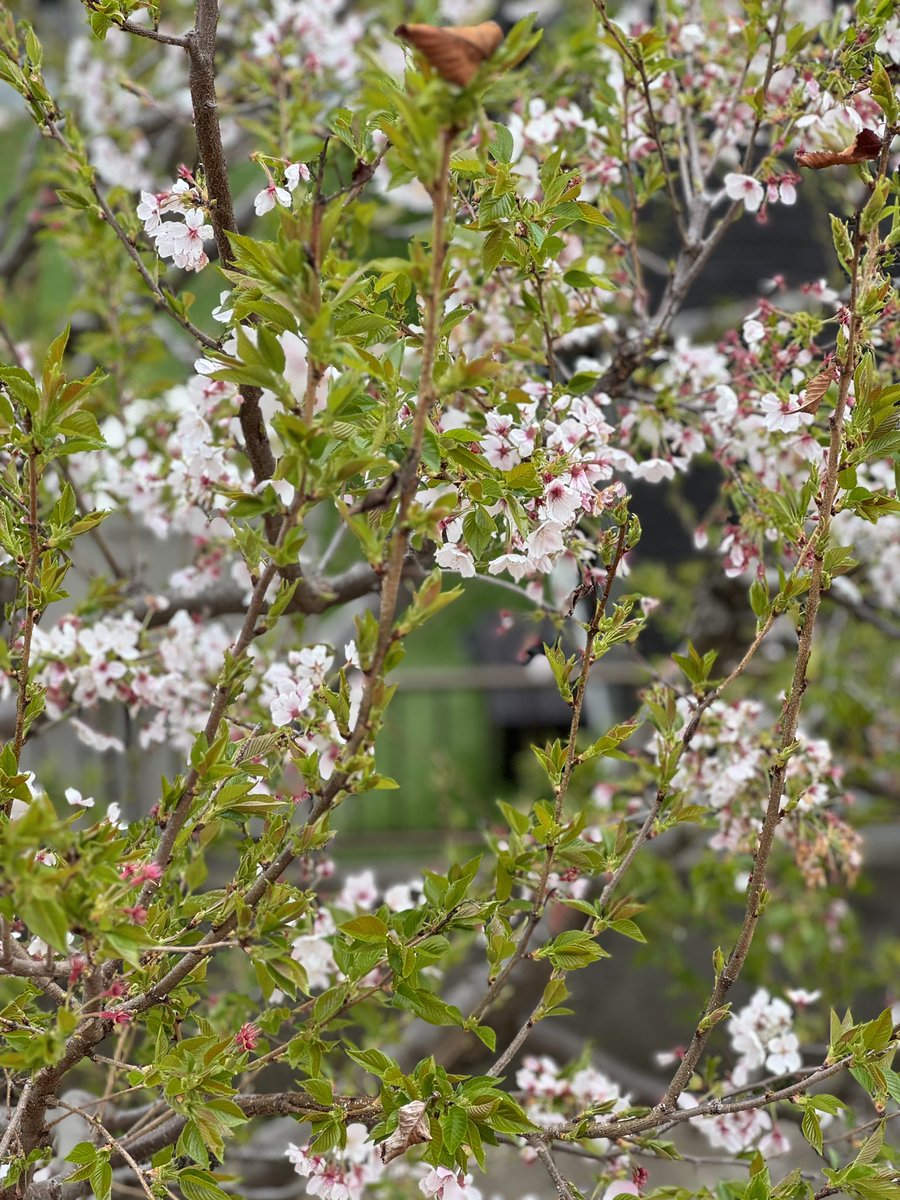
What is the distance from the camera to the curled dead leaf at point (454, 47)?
0.92 meters

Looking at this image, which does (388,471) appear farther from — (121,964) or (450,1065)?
(450,1065)

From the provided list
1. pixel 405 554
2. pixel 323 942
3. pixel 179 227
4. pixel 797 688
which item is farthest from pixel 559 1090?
pixel 179 227

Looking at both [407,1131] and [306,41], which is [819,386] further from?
[306,41]

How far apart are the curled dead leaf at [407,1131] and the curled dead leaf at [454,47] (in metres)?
1.04

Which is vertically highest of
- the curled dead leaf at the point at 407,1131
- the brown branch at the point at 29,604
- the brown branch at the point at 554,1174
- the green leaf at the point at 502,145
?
the green leaf at the point at 502,145

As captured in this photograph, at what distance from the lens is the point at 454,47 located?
92 cm

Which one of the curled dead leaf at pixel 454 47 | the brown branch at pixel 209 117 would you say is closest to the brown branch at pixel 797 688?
the curled dead leaf at pixel 454 47

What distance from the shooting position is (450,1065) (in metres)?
3.23

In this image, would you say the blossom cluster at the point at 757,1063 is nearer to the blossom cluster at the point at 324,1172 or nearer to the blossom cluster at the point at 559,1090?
the blossom cluster at the point at 559,1090

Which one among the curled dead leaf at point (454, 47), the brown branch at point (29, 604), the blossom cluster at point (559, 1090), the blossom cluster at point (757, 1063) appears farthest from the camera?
the blossom cluster at point (559, 1090)

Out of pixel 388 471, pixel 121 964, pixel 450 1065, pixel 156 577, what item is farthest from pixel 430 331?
pixel 156 577

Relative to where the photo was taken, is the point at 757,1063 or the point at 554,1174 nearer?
the point at 554,1174

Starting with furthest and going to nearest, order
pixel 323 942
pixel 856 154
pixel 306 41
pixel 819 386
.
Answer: pixel 306 41 < pixel 323 942 < pixel 819 386 < pixel 856 154

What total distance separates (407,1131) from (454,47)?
1071 millimetres
